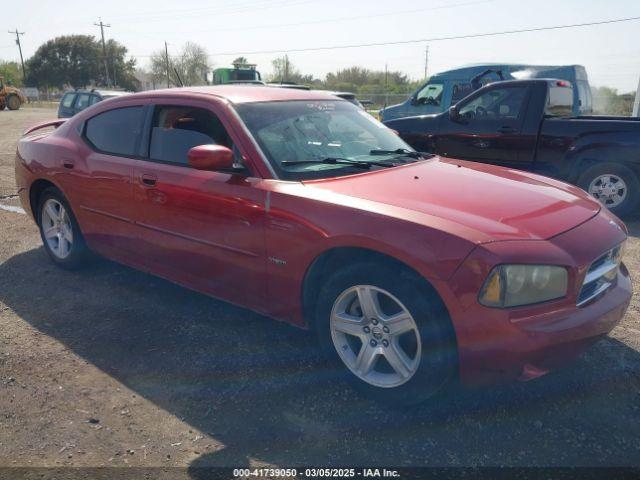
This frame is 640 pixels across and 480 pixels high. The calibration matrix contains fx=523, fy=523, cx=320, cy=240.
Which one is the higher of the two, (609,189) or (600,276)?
(600,276)

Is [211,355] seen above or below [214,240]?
below

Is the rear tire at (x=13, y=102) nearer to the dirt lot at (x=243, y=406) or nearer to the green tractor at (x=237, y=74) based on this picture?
the green tractor at (x=237, y=74)

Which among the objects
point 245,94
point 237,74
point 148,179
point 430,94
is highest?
point 237,74

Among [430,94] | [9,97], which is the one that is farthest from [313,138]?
[9,97]

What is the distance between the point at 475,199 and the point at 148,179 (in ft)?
7.37

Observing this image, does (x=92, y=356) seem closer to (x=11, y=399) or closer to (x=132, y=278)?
(x=11, y=399)

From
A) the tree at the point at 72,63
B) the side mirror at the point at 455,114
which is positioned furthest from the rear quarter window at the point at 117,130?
the tree at the point at 72,63

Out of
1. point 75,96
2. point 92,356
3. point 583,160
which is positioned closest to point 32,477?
point 92,356

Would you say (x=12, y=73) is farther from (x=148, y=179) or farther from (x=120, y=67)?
(x=148, y=179)

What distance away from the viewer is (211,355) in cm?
336

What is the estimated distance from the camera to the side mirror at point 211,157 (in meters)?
3.10

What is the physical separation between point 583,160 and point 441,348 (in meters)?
5.40

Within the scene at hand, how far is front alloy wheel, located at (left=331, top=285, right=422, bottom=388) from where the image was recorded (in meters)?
2.66

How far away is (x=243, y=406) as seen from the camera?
2.83m
